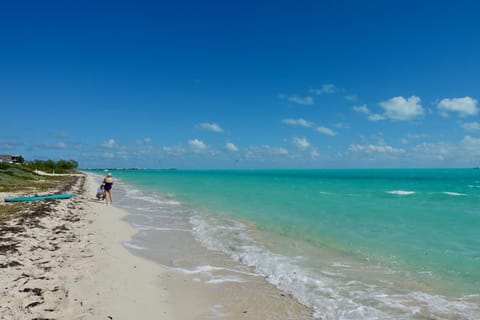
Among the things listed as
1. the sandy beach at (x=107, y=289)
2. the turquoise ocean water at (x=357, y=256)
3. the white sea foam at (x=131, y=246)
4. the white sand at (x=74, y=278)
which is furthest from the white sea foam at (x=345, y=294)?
the white sea foam at (x=131, y=246)

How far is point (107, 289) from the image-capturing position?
6.50 meters

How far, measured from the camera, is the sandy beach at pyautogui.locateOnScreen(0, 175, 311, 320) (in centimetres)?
557

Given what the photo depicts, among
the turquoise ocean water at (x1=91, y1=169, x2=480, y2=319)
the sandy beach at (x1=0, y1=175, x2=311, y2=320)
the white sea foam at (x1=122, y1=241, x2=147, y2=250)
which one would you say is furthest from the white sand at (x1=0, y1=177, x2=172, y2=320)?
the turquoise ocean water at (x1=91, y1=169, x2=480, y2=319)

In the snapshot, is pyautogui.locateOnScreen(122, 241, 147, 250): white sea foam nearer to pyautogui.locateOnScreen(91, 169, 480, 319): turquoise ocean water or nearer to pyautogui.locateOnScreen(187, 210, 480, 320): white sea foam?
pyautogui.locateOnScreen(91, 169, 480, 319): turquoise ocean water

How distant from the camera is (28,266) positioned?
744 cm

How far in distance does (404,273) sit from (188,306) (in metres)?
6.48

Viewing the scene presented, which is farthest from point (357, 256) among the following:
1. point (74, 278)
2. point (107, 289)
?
point (74, 278)

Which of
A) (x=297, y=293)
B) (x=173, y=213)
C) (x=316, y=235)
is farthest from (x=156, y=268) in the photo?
(x=173, y=213)

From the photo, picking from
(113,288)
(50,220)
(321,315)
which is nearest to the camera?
(321,315)

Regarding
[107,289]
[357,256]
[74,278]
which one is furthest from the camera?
[357,256]

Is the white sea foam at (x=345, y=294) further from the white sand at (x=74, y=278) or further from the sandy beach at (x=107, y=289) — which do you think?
the white sand at (x=74, y=278)

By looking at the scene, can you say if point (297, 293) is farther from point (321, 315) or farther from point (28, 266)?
point (28, 266)

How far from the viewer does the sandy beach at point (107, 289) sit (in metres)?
5.57

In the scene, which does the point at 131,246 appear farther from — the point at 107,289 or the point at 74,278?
the point at 107,289
